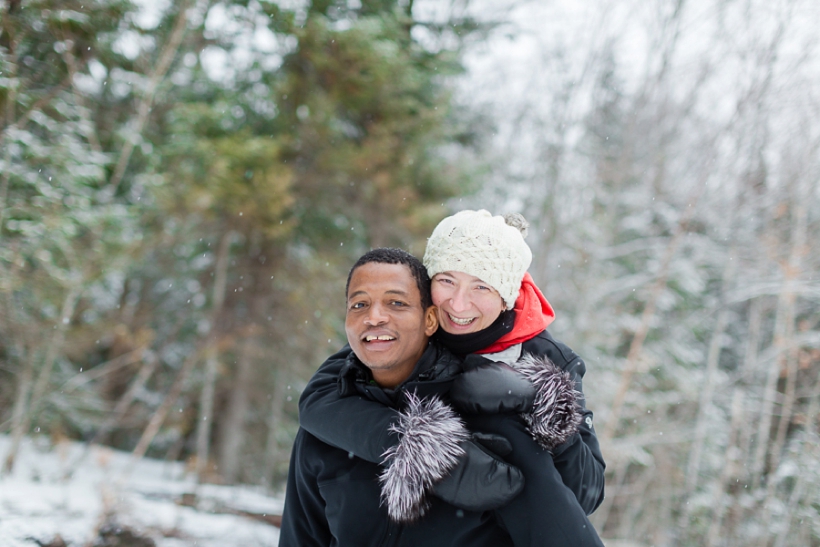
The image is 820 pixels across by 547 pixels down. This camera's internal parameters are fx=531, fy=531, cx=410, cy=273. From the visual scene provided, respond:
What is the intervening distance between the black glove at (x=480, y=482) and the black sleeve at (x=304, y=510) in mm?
567

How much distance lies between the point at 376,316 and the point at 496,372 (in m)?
0.44

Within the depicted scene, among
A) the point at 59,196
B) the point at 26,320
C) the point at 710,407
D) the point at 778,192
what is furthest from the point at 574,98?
the point at 26,320

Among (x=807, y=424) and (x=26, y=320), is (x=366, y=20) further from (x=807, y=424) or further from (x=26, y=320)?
(x=807, y=424)

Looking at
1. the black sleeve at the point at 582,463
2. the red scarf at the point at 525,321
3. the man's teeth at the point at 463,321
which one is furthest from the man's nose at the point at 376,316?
the black sleeve at the point at 582,463

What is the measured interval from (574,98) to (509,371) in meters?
11.1

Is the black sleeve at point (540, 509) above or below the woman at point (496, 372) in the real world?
Answer: below

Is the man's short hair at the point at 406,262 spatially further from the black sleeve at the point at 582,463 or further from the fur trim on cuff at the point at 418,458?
the black sleeve at the point at 582,463

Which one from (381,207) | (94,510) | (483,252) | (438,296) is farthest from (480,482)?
(381,207)

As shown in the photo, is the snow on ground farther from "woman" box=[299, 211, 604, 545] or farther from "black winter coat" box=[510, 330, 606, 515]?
"black winter coat" box=[510, 330, 606, 515]

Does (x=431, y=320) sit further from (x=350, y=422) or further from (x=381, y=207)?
(x=381, y=207)

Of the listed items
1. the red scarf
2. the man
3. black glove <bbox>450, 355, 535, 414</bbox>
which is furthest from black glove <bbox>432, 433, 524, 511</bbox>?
the red scarf

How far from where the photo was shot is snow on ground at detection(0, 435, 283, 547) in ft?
12.6

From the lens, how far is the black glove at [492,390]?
169cm

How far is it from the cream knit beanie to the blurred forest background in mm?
4098
